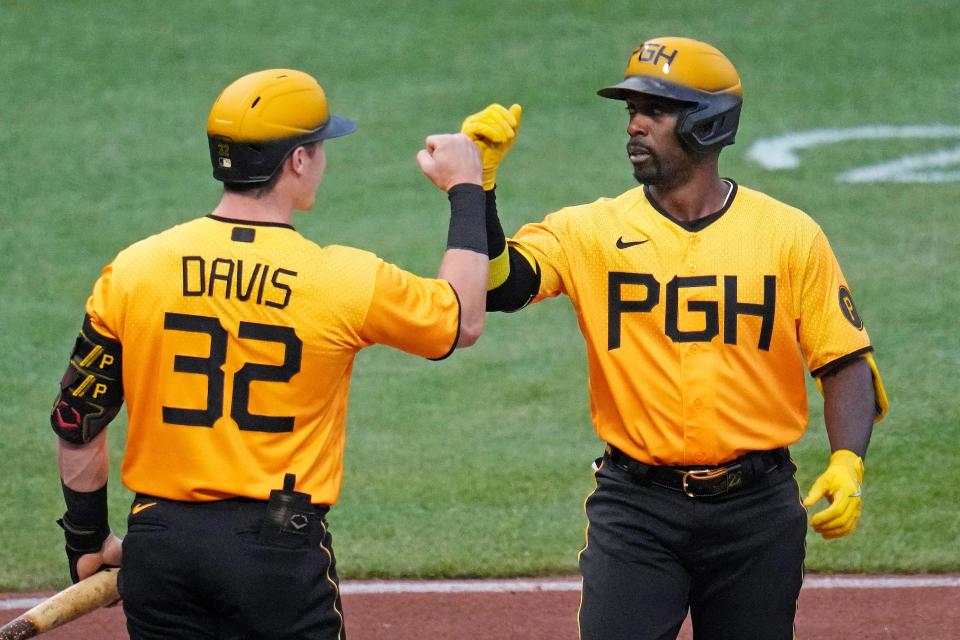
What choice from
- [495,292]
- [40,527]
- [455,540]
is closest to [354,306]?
[495,292]

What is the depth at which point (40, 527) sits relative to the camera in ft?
23.4

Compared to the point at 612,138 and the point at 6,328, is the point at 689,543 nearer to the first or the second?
the point at 6,328

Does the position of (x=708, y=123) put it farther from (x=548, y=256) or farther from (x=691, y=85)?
(x=548, y=256)

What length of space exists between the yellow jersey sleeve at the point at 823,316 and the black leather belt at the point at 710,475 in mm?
310

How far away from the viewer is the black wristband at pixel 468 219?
13.2ft

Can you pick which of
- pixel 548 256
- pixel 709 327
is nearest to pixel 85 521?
pixel 548 256

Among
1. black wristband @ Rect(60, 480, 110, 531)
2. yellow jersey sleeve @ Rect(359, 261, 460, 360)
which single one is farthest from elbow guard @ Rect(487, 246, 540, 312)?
black wristband @ Rect(60, 480, 110, 531)

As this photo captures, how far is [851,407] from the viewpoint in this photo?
4266 millimetres

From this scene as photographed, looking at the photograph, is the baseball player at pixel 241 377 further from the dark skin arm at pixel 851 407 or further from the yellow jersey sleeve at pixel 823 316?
the dark skin arm at pixel 851 407

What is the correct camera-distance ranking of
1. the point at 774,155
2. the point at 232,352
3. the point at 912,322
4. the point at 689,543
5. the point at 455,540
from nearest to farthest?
the point at 232,352
the point at 689,543
the point at 455,540
the point at 912,322
the point at 774,155

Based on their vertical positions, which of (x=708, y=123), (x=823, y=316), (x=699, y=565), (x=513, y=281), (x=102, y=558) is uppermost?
(x=708, y=123)

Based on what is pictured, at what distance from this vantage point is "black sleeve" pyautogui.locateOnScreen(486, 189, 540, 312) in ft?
14.1

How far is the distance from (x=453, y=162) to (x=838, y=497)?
1.38 m

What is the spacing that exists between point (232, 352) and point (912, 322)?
6.79m
